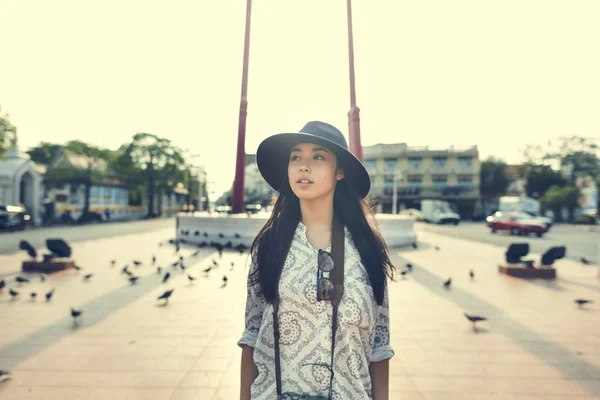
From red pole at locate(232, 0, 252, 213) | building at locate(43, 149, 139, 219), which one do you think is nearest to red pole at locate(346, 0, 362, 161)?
red pole at locate(232, 0, 252, 213)

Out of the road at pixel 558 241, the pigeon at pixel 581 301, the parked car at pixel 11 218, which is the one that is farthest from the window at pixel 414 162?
the pigeon at pixel 581 301

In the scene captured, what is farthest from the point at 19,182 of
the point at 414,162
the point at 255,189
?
the point at 255,189

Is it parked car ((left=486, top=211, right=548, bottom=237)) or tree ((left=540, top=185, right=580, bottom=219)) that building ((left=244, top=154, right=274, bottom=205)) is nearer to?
tree ((left=540, top=185, right=580, bottom=219))

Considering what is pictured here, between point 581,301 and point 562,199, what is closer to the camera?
point 581,301

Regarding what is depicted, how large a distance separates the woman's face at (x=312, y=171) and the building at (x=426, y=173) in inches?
1987

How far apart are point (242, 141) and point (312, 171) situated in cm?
1503

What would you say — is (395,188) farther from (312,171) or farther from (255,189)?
(255,189)

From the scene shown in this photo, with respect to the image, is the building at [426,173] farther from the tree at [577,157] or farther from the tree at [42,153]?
the tree at [42,153]

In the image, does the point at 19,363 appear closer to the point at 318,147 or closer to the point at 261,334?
the point at 261,334

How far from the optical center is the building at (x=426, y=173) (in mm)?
51719

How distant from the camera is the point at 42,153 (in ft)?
185

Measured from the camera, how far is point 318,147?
5.34ft

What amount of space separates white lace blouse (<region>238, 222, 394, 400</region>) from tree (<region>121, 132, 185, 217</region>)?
48193 mm

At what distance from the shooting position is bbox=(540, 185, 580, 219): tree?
1495 inches
